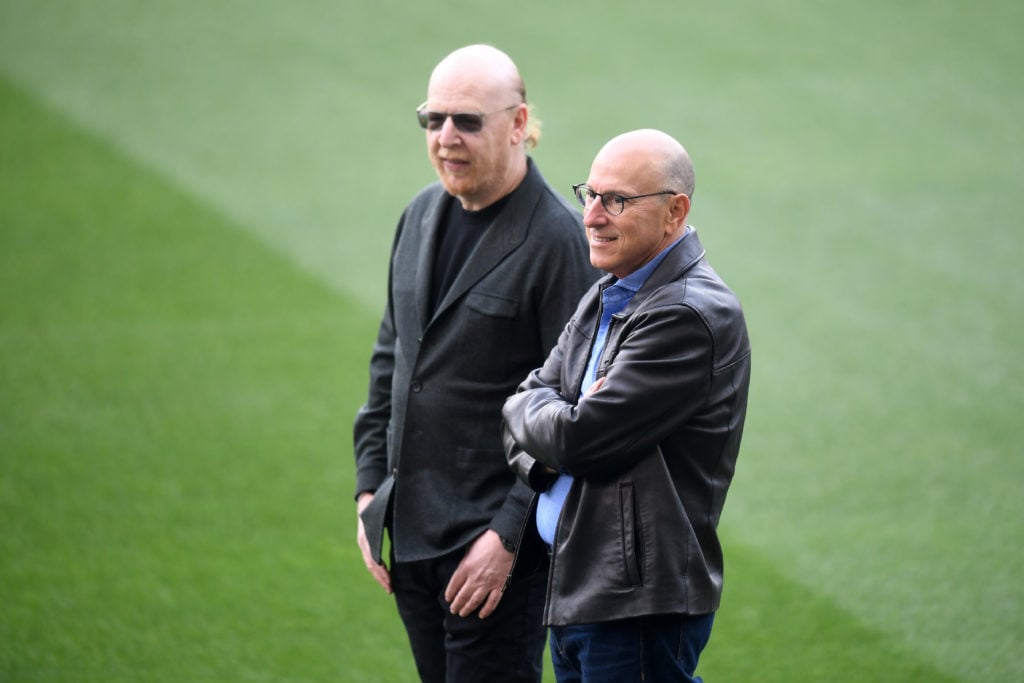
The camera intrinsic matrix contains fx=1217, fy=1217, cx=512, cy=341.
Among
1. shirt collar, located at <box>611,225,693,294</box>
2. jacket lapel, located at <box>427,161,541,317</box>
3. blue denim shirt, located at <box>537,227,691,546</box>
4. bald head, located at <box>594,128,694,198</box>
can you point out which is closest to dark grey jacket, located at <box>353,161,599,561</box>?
jacket lapel, located at <box>427,161,541,317</box>

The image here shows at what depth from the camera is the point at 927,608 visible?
174 inches

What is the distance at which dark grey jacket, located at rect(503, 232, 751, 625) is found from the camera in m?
2.33

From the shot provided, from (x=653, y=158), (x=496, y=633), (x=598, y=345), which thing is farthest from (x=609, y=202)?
(x=496, y=633)

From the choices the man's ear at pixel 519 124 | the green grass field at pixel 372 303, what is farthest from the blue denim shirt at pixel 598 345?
the green grass field at pixel 372 303

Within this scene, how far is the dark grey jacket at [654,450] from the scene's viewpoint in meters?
2.33

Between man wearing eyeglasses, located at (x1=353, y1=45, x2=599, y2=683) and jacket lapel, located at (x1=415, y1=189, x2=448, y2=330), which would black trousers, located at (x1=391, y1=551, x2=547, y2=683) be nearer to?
man wearing eyeglasses, located at (x1=353, y1=45, x2=599, y2=683)

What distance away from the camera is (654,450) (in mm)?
2369

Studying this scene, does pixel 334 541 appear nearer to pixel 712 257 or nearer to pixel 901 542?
pixel 901 542

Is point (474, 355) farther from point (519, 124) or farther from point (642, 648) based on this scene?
point (642, 648)

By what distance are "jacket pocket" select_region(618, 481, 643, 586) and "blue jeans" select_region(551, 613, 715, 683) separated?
0.38ft

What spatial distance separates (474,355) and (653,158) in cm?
71

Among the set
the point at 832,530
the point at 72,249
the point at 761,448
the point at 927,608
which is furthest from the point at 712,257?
the point at 72,249

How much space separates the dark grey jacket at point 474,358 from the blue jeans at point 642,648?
0.40m

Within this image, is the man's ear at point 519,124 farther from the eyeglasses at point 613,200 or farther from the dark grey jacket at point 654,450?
the dark grey jacket at point 654,450
